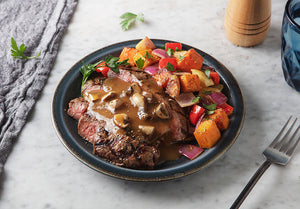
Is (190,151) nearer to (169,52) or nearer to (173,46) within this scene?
(169,52)

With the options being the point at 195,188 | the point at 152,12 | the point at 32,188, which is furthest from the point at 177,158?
the point at 152,12

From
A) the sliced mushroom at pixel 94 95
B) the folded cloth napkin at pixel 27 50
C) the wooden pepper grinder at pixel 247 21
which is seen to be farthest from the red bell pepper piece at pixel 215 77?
the folded cloth napkin at pixel 27 50

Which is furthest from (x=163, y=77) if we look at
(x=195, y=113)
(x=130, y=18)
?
(x=130, y=18)

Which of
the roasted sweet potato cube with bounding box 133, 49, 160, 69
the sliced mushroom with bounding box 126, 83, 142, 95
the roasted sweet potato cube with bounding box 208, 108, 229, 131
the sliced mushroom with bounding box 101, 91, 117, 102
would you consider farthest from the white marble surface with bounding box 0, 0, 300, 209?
the roasted sweet potato cube with bounding box 133, 49, 160, 69

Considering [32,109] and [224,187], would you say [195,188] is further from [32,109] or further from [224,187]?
[32,109]

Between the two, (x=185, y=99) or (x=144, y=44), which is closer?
(x=185, y=99)

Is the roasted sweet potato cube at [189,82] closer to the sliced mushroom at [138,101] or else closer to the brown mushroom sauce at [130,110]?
the brown mushroom sauce at [130,110]

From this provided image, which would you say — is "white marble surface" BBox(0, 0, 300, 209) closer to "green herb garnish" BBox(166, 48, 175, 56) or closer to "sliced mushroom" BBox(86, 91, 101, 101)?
"sliced mushroom" BBox(86, 91, 101, 101)

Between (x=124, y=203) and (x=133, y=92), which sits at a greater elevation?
(x=133, y=92)
